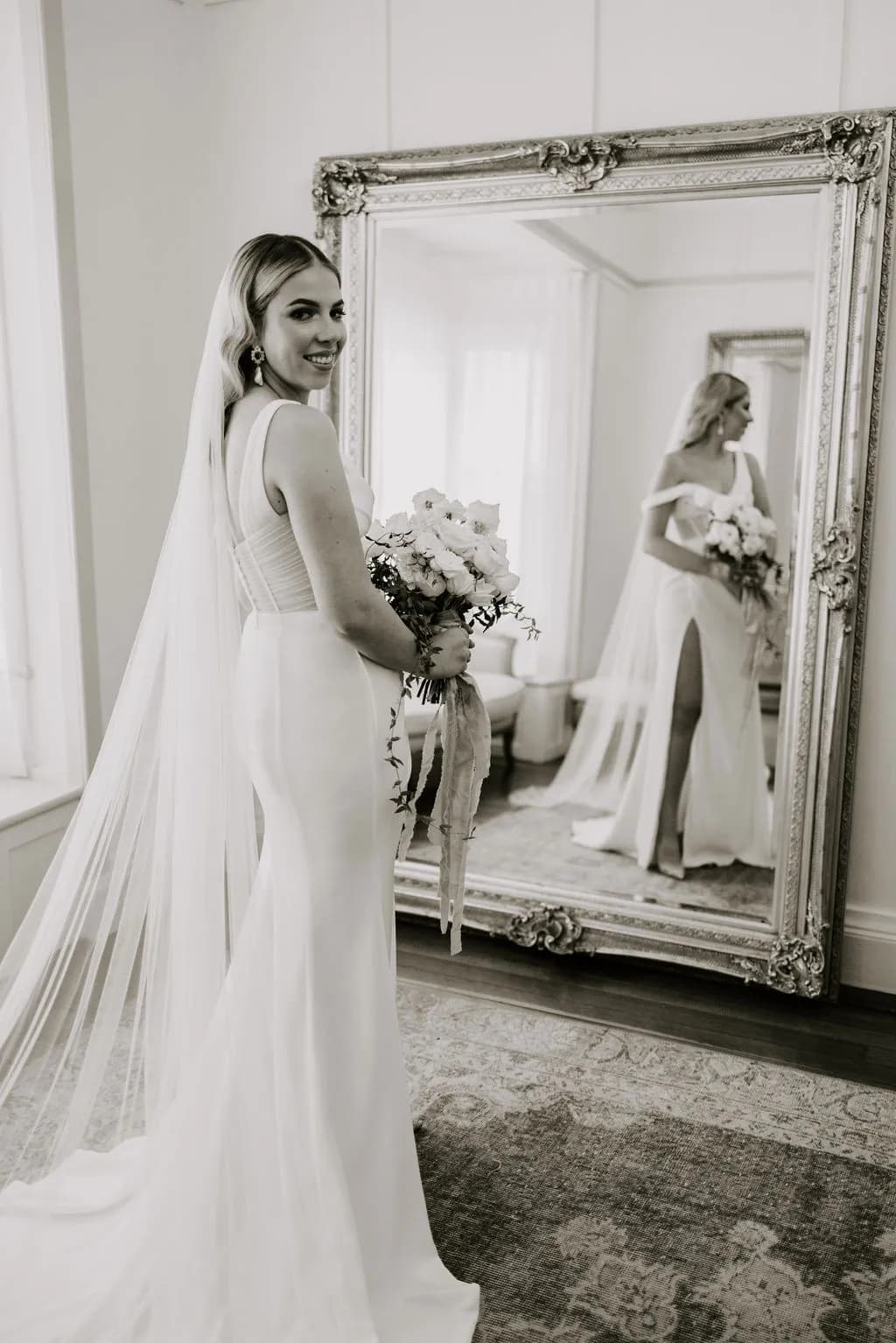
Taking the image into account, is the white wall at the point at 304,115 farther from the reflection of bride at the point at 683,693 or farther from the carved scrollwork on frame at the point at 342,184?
the reflection of bride at the point at 683,693

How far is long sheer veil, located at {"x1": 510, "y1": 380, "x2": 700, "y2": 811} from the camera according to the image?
352cm

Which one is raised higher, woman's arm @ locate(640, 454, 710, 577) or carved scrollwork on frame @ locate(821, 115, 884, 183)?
carved scrollwork on frame @ locate(821, 115, 884, 183)

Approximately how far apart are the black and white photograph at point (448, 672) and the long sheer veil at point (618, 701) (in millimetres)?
15

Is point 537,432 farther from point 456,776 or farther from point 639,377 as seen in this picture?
point 456,776

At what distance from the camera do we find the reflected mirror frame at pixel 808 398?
3133mm

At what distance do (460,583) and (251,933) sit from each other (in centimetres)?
77

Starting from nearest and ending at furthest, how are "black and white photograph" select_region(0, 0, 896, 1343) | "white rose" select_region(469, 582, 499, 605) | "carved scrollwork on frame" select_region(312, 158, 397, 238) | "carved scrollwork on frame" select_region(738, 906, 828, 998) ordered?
"black and white photograph" select_region(0, 0, 896, 1343)
"white rose" select_region(469, 582, 499, 605)
"carved scrollwork on frame" select_region(738, 906, 828, 998)
"carved scrollwork on frame" select_region(312, 158, 397, 238)

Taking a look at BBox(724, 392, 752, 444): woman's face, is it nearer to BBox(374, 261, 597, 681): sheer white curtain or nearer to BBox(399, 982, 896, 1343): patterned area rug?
BBox(374, 261, 597, 681): sheer white curtain

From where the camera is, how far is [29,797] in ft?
11.7

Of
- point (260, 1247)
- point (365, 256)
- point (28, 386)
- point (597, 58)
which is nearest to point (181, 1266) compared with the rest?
point (260, 1247)

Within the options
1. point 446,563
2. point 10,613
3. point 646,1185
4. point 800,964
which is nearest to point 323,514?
point 446,563

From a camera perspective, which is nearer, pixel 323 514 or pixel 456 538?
pixel 323 514

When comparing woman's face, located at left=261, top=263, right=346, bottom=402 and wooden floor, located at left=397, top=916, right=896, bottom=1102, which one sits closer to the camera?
woman's face, located at left=261, top=263, right=346, bottom=402

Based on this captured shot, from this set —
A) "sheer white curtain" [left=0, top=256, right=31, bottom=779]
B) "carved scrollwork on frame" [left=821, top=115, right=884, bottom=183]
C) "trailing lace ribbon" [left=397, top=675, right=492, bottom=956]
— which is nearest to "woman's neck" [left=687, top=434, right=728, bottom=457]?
"carved scrollwork on frame" [left=821, top=115, right=884, bottom=183]
